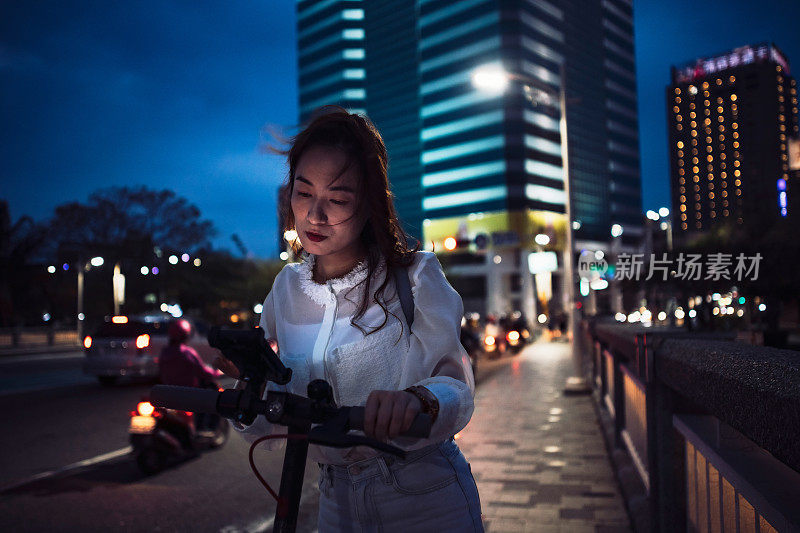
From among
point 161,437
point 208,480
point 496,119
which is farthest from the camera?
point 496,119

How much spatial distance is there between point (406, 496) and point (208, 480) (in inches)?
233

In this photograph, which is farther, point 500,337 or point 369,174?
point 500,337

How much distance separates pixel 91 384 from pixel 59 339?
2596cm

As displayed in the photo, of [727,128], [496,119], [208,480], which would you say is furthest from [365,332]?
[727,128]

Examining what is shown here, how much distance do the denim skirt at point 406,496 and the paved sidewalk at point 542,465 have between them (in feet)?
10.9

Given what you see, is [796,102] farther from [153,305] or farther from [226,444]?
[226,444]

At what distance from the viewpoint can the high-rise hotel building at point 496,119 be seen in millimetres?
80438

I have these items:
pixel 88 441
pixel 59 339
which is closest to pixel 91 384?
pixel 88 441

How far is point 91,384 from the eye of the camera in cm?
1605

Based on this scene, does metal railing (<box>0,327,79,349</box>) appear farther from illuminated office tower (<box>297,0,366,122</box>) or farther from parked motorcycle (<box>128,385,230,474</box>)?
illuminated office tower (<box>297,0,366,122</box>)

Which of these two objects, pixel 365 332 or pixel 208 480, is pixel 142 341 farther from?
pixel 365 332

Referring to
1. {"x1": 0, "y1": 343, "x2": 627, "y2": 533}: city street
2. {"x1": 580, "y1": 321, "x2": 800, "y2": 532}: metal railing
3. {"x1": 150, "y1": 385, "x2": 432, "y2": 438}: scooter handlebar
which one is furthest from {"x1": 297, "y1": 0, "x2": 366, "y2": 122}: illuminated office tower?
{"x1": 150, "y1": 385, "x2": 432, "y2": 438}: scooter handlebar

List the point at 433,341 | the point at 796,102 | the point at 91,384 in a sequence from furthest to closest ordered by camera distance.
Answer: the point at 796,102
the point at 91,384
the point at 433,341

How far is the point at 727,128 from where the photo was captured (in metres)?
147
